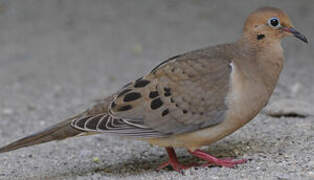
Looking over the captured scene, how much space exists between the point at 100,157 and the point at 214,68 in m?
1.54

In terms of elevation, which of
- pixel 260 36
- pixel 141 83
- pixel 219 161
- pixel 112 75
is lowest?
pixel 219 161

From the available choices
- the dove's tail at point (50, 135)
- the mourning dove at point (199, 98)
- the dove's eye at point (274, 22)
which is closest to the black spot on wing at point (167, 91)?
the mourning dove at point (199, 98)

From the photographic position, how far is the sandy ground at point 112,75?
15.3ft

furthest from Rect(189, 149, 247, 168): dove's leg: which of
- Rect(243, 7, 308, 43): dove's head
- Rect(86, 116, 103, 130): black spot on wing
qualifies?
Rect(243, 7, 308, 43): dove's head

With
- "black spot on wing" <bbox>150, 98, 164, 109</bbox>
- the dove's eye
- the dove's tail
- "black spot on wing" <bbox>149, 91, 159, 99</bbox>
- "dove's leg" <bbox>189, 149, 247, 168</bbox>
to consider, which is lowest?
"dove's leg" <bbox>189, 149, 247, 168</bbox>

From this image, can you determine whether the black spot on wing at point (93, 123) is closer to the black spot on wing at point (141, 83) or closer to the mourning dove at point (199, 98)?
the mourning dove at point (199, 98)

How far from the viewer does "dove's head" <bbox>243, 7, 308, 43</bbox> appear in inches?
176

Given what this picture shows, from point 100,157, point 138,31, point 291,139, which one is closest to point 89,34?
point 138,31

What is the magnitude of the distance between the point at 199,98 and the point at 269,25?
0.83 meters

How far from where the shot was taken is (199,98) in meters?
4.35

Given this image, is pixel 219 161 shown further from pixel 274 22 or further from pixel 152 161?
pixel 274 22

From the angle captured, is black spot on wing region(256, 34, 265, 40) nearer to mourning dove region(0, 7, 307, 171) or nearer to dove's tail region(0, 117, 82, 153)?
mourning dove region(0, 7, 307, 171)

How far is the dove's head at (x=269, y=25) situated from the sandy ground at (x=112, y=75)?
92 centimetres

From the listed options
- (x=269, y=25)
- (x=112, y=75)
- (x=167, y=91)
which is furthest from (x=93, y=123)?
(x=112, y=75)
